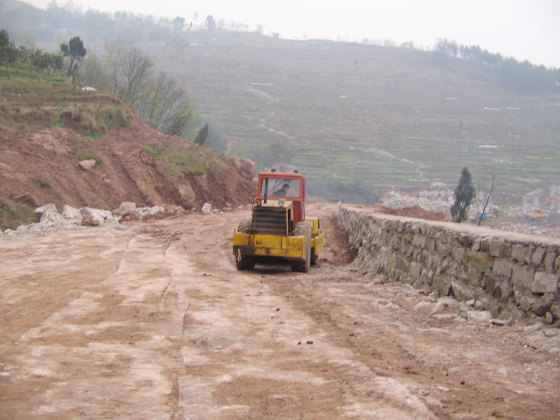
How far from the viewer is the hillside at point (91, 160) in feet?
71.5

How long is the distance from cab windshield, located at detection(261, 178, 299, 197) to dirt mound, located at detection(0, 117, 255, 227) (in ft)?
29.5

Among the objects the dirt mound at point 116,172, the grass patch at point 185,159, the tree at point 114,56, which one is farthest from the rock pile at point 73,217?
the tree at point 114,56

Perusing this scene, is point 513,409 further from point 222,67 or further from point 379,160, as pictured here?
point 222,67

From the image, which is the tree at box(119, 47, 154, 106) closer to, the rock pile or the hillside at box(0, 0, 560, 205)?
the hillside at box(0, 0, 560, 205)

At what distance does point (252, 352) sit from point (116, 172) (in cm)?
2248

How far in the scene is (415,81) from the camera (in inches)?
5600

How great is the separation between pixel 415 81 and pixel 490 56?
42481 mm

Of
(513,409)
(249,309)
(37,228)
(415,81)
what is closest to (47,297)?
(249,309)

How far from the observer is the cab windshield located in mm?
14180

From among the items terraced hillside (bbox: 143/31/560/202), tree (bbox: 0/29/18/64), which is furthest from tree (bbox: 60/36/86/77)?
terraced hillside (bbox: 143/31/560/202)

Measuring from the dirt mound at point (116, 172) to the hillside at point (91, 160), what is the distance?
0.17 feet

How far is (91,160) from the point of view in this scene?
26062mm

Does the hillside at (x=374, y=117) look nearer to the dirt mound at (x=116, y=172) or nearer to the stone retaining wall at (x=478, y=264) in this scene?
the dirt mound at (x=116, y=172)

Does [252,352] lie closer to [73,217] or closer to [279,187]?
[279,187]
